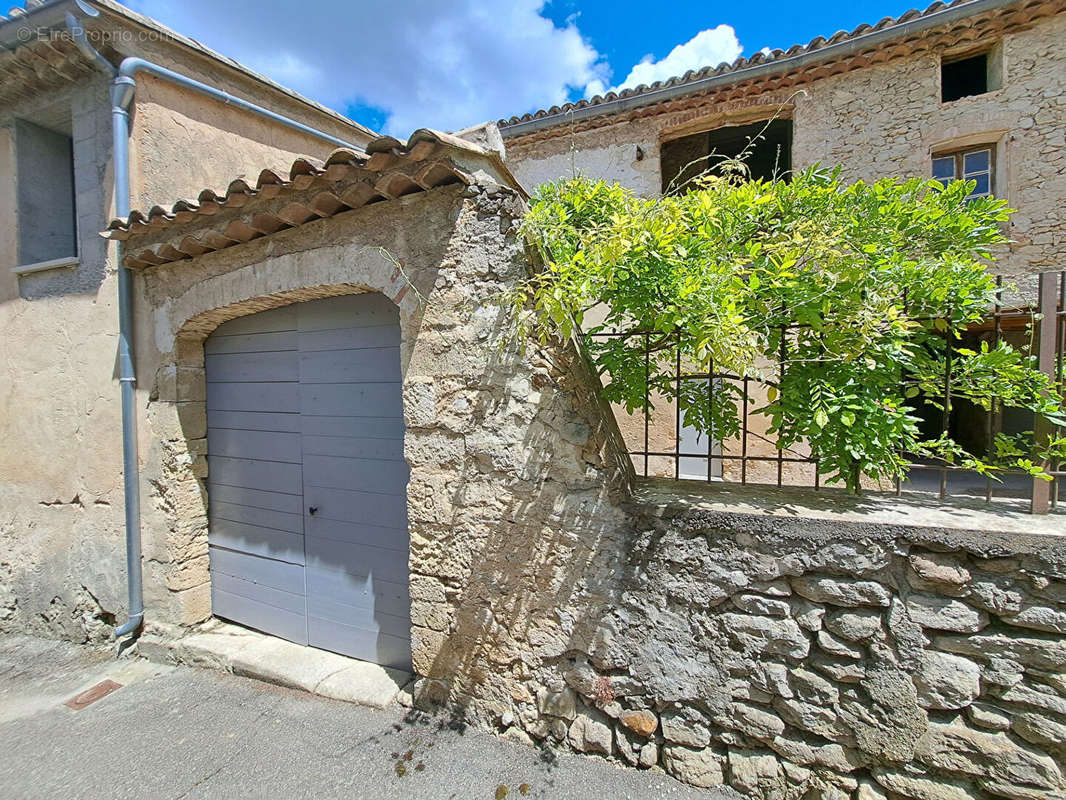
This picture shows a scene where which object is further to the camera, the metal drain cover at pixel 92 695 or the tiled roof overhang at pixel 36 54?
the tiled roof overhang at pixel 36 54

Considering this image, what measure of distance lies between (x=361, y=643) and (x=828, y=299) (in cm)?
320

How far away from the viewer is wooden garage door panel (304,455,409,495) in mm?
2799

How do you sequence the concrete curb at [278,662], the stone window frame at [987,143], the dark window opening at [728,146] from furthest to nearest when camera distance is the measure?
the dark window opening at [728,146] < the stone window frame at [987,143] < the concrete curb at [278,662]

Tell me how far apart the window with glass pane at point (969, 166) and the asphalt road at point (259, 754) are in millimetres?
8084

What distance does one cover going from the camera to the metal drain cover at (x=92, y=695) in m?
2.95

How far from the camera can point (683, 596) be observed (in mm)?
2129

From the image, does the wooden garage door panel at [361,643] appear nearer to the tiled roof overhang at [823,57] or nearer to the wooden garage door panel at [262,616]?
the wooden garage door panel at [262,616]

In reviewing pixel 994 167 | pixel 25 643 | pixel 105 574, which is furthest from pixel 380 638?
pixel 994 167

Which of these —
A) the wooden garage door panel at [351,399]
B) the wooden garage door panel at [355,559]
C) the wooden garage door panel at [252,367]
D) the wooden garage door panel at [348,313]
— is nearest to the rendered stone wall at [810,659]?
the wooden garage door panel at [355,559]

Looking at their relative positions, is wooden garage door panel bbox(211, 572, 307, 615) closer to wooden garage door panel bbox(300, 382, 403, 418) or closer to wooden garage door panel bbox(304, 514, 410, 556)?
wooden garage door panel bbox(304, 514, 410, 556)

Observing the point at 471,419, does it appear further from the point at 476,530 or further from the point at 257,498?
the point at 257,498

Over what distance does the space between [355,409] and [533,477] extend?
4.31 feet

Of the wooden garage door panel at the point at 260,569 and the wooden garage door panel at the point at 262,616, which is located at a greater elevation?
the wooden garage door panel at the point at 260,569

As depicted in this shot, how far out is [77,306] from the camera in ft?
11.7
